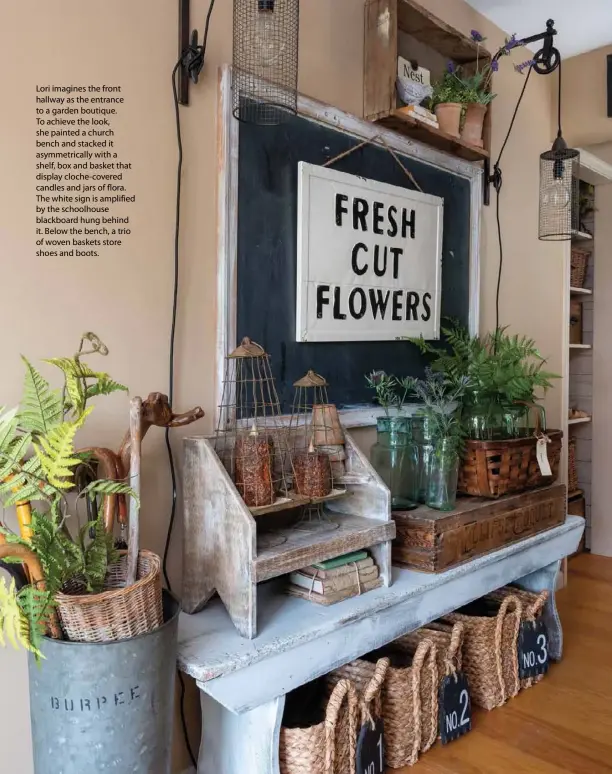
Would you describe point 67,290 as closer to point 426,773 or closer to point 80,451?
point 80,451

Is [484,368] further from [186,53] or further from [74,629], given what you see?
[74,629]

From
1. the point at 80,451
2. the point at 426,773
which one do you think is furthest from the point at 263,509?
the point at 426,773

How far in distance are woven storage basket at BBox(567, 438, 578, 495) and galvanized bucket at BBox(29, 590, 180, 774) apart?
3.09 m

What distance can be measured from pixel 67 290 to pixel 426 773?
1537mm

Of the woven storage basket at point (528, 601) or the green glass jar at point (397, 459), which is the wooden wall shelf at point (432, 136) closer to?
the green glass jar at point (397, 459)

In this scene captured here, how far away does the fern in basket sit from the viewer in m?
1.12

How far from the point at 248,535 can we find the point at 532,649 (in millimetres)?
1340

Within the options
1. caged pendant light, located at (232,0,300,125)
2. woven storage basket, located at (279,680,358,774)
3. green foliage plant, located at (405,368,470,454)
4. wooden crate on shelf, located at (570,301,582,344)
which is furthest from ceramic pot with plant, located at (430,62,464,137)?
wooden crate on shelf, located at (570,301,582,344)

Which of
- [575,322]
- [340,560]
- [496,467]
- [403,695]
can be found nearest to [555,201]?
[575,322]

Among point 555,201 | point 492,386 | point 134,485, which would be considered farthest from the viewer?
point 555,201

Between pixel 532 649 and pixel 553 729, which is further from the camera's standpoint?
pixel 532 649

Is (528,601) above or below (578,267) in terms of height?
below

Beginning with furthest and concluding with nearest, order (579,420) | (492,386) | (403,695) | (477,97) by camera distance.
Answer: (579,420)
(477,97)
(492,386)
(403,695)

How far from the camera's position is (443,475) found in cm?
203
